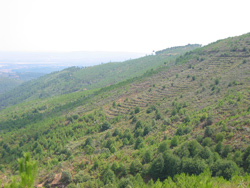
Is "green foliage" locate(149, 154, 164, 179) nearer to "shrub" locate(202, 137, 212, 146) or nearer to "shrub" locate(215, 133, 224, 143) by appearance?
"shrub" locate(202, 137, 212, 146)

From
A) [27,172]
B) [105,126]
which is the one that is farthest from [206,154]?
[105,126]

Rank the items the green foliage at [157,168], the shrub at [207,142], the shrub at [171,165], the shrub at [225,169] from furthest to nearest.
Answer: the shrub at [207,142]
the green foliage at [157,168]
the shrub at [171,165]
the shrub at [225,169]

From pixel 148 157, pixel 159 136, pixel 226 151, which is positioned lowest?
pixel 159 136

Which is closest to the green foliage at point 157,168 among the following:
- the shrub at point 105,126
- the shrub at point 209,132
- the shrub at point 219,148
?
the shrub at point 219,148

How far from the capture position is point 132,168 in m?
18.5

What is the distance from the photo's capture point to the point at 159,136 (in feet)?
86.7

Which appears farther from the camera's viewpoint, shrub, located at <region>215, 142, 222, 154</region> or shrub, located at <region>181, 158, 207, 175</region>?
shrub, located at <region>215, 142, 222, 154</region>

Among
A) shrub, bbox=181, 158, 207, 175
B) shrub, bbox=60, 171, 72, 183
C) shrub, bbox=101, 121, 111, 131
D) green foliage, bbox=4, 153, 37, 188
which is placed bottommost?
shrub, bbox=101, 121, 111, 131

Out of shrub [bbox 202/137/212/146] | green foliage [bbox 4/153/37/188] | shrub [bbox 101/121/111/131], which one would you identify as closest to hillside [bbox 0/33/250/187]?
shrub [bbox 202/137/212/146]

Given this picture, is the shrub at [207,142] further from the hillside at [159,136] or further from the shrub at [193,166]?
the shrub at [193,166]

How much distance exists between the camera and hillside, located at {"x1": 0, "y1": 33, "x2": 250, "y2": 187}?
1534 centimetres

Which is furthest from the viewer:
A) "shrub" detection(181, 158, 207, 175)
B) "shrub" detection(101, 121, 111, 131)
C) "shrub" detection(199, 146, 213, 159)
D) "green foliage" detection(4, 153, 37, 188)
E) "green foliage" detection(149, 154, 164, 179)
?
"shrub" detection(101, 121, 111, 131)

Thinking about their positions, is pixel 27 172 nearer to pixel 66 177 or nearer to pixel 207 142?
pixel 66 177

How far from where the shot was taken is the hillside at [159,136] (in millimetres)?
15344
